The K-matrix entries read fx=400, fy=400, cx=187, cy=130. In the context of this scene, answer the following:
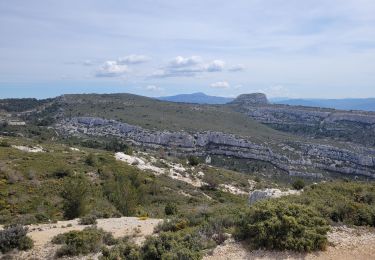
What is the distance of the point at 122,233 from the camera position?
53.2ft

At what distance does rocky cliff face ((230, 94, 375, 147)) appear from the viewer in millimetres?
137812

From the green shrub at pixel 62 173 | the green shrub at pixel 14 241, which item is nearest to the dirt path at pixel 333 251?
the green shrub at pixel 14 241

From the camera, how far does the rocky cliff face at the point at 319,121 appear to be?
138 m

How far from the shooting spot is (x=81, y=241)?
14.4 m

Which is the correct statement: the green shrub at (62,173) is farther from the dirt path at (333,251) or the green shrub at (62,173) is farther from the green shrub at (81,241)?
the dirt path at (333,251)

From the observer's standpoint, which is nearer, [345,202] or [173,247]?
[173,247]

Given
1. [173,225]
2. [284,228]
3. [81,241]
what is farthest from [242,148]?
[284,228]

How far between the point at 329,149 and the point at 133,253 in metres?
107

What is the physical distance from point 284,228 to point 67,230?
→ 30.8 feet

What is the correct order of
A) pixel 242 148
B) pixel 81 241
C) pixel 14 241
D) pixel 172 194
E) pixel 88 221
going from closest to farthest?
1. pixel 81 241
2. pixel 14 241
3. pixel 88 221
4. pixel 172 194
5. pixel 242 148

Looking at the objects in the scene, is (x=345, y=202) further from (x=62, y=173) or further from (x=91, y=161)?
(x=91, y=161)

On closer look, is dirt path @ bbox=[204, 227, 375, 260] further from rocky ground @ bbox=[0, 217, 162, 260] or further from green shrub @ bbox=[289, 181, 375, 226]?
Answer: rocky ground @ bbox=[0, 217, 162, 260]

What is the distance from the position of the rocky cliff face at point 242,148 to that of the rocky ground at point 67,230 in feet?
263

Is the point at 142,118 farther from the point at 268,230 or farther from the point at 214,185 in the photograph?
the point at 268,230
